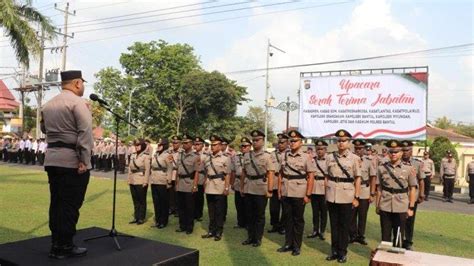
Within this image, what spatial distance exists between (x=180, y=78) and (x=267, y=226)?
34.8 meters

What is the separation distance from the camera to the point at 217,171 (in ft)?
22.9

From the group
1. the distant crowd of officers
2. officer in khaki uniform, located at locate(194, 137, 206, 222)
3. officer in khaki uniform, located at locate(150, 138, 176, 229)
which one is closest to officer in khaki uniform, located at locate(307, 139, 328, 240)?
officer in khaki uniform, located at locate(194, 137, 206, 222)

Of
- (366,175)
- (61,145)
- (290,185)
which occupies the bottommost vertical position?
(290,185)

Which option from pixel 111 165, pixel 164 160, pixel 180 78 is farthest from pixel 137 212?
pixel 180 78

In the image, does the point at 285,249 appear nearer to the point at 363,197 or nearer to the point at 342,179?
the point at 342,179

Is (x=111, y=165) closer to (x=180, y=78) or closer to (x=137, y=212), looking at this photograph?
(x=137, y=212)

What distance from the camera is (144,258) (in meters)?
3.83

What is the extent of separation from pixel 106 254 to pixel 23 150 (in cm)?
2219

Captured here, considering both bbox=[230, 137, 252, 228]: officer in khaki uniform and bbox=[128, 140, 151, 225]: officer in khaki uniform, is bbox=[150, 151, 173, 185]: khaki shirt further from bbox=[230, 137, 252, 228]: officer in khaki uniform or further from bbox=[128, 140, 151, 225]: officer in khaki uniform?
A: bbox=[230, 137, 252, 228]: officer in khaki uniform

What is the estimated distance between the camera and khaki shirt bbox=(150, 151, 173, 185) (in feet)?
25.2

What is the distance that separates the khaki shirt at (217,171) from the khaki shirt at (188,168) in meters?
0.25

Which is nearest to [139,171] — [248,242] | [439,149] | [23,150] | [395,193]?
[248,242]

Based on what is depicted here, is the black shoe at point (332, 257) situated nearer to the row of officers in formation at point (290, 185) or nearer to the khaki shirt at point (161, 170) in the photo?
the row of officers in formation at point (290, 185)

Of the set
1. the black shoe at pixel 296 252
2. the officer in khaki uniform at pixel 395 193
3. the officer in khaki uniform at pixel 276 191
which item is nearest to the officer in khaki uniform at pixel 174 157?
the officer in khaki uniform at pixel 276 191
